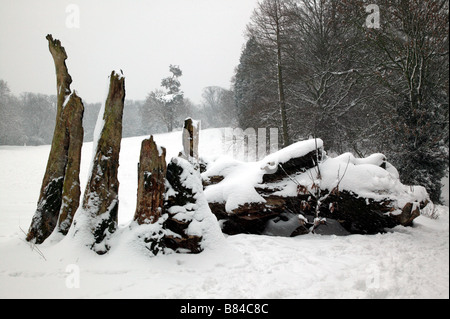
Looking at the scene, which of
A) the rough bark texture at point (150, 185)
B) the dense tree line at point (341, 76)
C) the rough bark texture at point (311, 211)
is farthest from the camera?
the dense tree line at point (341, 76)

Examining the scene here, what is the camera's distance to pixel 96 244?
3389 millimetres

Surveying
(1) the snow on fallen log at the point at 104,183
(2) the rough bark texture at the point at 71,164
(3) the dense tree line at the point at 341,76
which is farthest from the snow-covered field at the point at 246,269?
(3) the dense tree line at the point at 341,76

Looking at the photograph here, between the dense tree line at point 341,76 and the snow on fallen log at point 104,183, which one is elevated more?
the dense tree line at point 341,76

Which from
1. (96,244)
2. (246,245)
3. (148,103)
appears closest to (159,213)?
(96,244)

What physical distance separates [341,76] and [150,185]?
1320 centimetres

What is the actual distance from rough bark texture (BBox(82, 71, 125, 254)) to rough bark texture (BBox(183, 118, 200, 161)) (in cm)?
113

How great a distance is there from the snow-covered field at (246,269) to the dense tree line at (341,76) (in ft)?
15.4

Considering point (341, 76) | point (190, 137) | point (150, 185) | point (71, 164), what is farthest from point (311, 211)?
point (341, 76)

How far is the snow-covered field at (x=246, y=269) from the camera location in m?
2.32

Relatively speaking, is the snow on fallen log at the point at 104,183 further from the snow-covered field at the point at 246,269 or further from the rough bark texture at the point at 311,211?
the rough bark texture at the point at 311,211

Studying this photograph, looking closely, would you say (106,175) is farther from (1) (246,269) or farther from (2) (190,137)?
(1) (246,269)

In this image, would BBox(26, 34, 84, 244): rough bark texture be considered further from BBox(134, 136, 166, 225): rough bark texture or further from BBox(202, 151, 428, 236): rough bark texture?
BBox(202, 151, 428, 236): rough bark texture
